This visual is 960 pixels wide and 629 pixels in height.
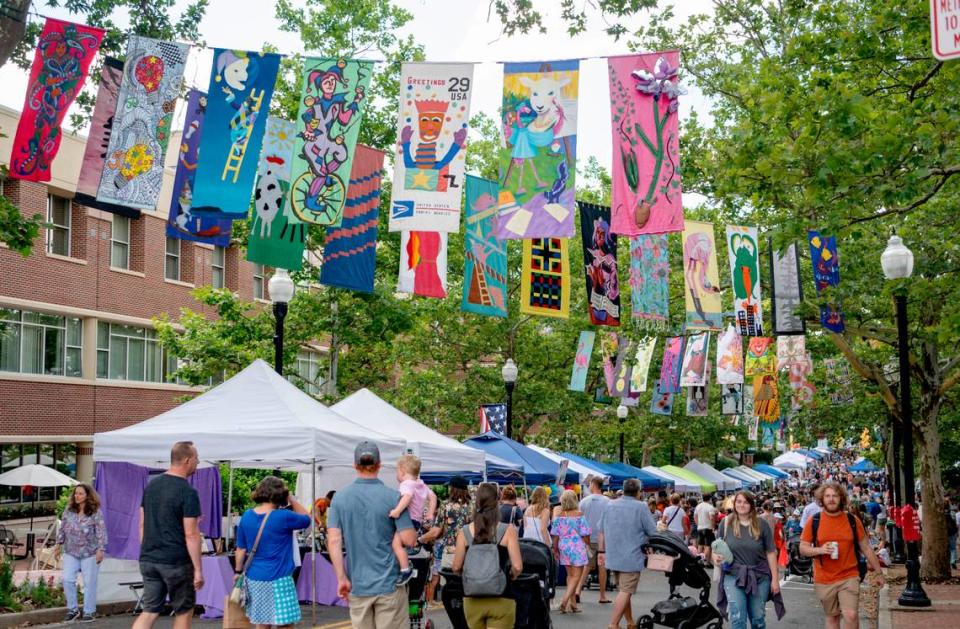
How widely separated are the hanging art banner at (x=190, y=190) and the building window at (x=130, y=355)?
22897 mm

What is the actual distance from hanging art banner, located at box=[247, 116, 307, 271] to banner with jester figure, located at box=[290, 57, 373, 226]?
53 centimetres

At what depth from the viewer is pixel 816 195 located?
40.3 feet

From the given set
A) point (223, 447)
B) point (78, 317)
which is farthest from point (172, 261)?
point (223, 447)

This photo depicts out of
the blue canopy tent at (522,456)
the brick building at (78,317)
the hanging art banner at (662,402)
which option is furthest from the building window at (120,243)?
the blue canopy tent at (522,456)

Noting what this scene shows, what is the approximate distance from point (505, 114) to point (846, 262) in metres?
9.92

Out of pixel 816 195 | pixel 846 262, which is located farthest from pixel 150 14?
pixel 846 262

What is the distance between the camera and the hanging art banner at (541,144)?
15078mm

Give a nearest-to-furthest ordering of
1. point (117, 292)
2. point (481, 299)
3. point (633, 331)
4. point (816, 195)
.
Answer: point (816, 195) < point (481, 299) < point (633, 331) < point (117, 292)

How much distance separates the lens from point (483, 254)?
62.6 feet

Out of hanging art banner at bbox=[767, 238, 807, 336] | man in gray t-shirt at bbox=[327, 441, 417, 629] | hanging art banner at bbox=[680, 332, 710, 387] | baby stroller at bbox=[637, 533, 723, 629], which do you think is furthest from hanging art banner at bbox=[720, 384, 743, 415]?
man in gray t-shirt at bbox=[327, 441, 417, 629]


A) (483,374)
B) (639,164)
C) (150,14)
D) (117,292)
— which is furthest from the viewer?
(483,374)

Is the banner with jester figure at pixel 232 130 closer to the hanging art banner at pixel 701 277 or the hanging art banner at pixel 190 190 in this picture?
the hanging art banner at pixel 190 190

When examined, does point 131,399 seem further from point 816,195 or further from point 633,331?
point 816,195

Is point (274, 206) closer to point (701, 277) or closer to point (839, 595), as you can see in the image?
point (839, 595)
